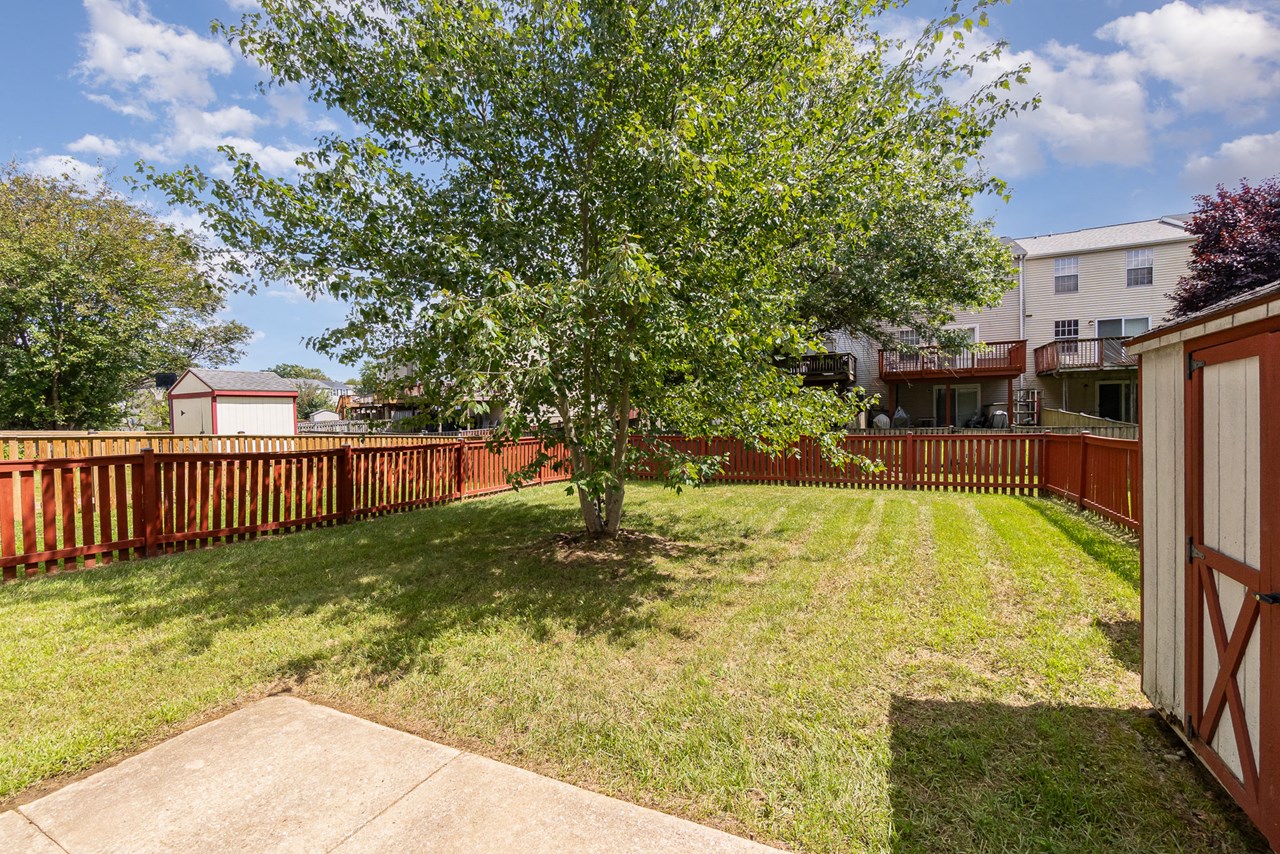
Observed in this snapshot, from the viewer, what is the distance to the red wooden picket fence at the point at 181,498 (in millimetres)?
5020

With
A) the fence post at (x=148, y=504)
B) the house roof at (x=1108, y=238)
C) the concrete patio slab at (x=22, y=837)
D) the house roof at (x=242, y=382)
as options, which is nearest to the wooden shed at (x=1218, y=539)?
the concrete patio slab at (x=22, y=837)

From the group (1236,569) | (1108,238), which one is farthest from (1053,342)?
(1236,569)

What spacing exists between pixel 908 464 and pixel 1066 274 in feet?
56.2

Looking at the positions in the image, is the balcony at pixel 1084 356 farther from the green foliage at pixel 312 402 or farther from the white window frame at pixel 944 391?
the green foliage at pixel 312 402

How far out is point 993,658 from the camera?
335cm

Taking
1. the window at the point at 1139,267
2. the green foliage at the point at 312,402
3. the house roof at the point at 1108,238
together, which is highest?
the house roof at the point at 1108,238

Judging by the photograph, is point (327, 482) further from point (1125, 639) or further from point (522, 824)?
point (1125, 639)

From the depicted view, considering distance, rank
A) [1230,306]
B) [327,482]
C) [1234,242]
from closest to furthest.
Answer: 1. [1230,306]
2. [327,482]
3. [1234,242]

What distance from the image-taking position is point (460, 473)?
9891 millimetres

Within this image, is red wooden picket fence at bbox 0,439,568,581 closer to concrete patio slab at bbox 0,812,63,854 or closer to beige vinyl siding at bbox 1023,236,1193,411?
concrete patio slab at bbox 0,812,63,854

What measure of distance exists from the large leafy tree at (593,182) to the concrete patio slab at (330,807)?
2380mm

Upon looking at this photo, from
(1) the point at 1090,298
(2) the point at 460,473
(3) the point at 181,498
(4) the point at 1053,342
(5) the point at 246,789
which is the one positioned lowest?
(5) the point at 246,789

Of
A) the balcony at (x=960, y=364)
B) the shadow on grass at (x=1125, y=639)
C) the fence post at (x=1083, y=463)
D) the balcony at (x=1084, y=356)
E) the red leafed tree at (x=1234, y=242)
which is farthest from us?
the balcony at (x=960, y=364)

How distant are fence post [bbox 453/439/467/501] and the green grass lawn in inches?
144
